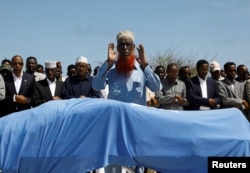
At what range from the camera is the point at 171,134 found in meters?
5.41

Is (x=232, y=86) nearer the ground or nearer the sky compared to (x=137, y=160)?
nearer the sky

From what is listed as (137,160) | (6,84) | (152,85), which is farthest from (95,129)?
(6,84)

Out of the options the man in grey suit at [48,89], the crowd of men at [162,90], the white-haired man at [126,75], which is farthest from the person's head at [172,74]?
the white-haired man at [126,75]

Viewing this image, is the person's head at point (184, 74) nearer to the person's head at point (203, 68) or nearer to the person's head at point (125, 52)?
the person's head at point (203, 68)

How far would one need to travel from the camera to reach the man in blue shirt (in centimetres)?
678

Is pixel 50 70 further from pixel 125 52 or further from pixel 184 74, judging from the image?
pixel 125 52

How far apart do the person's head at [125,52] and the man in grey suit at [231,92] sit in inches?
133

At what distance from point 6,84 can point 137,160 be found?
5333 millimetres

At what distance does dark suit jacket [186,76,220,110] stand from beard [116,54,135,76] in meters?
2.87

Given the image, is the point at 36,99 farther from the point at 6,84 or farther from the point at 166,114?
the point at 166,114

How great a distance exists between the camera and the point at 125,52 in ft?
22.2

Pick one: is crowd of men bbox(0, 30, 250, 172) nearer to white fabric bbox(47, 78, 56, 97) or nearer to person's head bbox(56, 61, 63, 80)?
white fabric bbox(47, 78, 56, 97)

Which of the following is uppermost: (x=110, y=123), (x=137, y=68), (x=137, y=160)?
(x=137, y=68)

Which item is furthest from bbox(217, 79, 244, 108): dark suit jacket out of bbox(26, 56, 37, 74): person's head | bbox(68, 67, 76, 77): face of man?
bbox(26, 56, 37, 74): person's head
